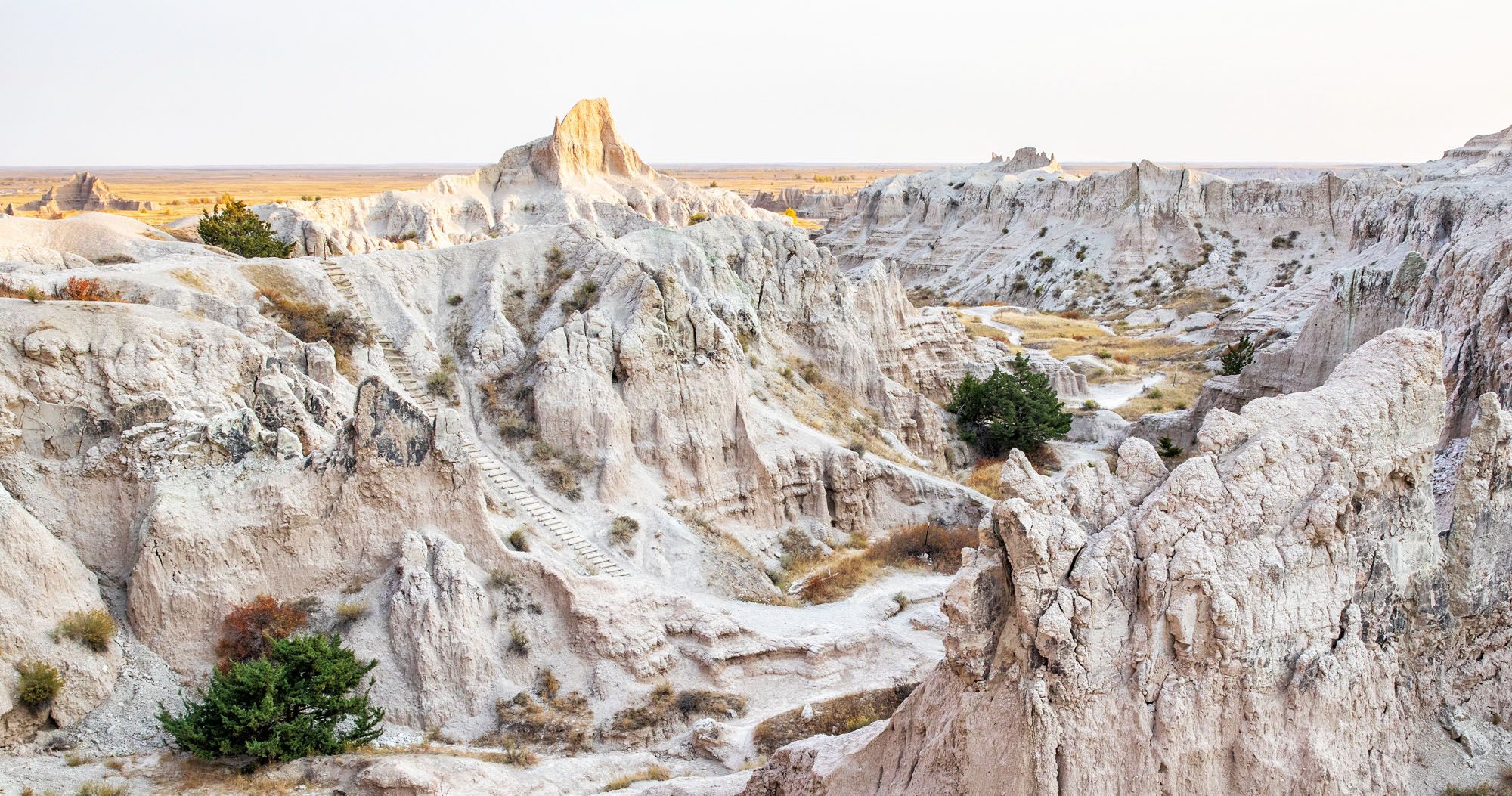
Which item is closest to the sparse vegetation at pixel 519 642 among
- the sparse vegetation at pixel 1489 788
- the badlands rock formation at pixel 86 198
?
the sparse vegetation at pixel 1489 788

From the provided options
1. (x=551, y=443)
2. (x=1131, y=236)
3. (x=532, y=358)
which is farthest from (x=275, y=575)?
(x=1131, y=236)

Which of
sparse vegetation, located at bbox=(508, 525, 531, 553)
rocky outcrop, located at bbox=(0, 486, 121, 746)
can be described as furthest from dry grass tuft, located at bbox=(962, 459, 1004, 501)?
rocky outcrop, located at bbox=(0, 486, 121, 746)

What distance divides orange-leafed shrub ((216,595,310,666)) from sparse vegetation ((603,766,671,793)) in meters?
6.14

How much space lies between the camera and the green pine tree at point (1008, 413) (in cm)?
3681

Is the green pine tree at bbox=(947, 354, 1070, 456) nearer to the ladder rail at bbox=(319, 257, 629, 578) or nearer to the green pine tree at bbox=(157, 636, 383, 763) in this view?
the ladder rail at bbox=(319, 257, 629, 578)

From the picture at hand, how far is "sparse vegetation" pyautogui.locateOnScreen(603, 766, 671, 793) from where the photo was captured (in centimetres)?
1633

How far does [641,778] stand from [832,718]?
162 inches

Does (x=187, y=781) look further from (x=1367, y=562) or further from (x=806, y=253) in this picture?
(x=806, y=253)

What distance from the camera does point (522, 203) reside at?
182ft

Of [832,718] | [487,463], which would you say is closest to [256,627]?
[487,463]

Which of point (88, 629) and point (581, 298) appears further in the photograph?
point (581, 298)

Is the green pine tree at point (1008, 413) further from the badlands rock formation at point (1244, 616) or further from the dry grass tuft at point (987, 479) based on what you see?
the badlands rock formation at point (1244, 616)

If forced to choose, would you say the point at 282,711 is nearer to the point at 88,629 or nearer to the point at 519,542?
the point at 88,629

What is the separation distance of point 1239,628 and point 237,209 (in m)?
38.9
